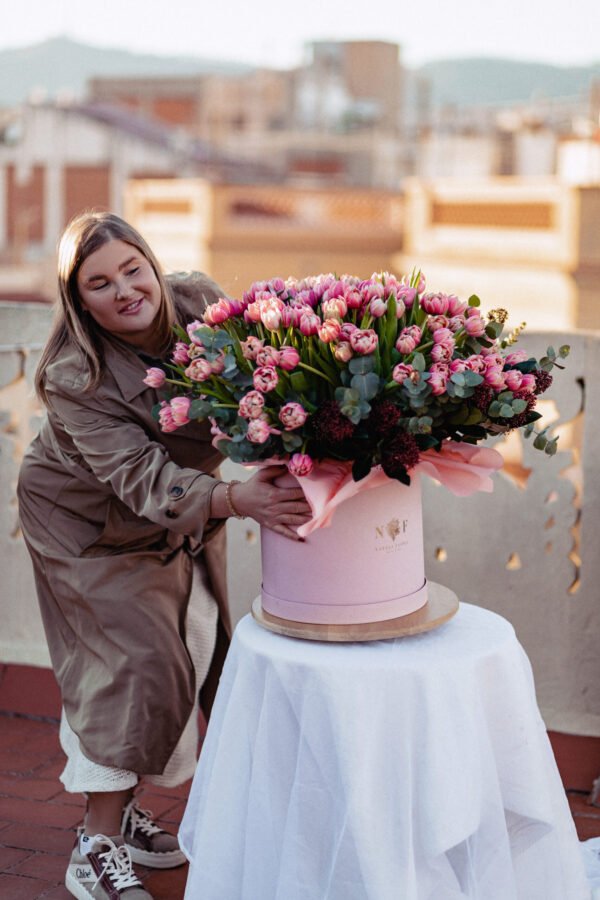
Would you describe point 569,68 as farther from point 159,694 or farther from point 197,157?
point 159,694

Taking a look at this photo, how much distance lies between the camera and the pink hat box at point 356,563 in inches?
95.9

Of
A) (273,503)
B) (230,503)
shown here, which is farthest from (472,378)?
(230,503)

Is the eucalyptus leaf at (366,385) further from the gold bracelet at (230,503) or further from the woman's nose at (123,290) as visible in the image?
the woman's nose at (123,290)

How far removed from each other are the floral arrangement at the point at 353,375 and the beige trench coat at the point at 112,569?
16.1 inches

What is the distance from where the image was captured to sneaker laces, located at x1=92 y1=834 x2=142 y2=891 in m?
2.99

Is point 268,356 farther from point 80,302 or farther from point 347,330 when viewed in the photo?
point 80,302

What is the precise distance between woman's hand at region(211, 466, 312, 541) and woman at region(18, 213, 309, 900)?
22cm

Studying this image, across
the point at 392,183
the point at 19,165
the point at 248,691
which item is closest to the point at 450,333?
the point at 248,691

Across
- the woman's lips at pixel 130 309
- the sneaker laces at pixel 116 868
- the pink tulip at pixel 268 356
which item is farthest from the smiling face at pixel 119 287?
the sneaker laces at pixel 116 868

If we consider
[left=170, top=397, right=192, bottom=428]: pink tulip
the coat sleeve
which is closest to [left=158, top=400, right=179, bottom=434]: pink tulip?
[left=170, top=397, right=192, bottom=428]: pink tulip

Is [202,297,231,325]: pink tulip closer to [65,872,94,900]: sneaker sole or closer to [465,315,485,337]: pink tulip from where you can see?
[465,315,485,337]: pink tulip

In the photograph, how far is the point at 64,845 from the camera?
3.44 m

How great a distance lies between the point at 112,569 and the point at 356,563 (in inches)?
29.7

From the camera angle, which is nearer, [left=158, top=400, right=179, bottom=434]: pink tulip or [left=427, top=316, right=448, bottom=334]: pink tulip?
[left=427, top=316, right=448, bottom=334]: pink tulip
